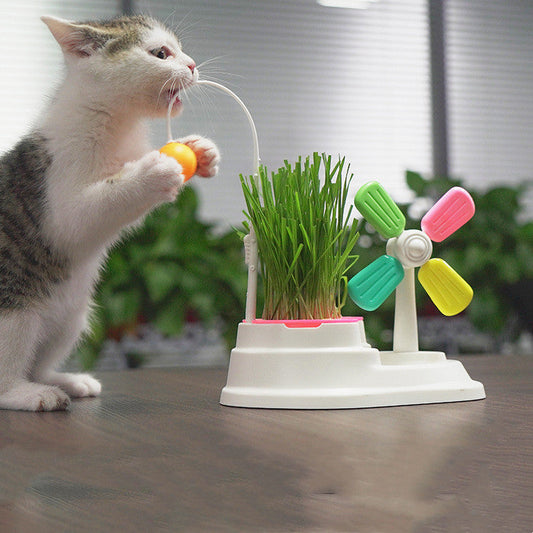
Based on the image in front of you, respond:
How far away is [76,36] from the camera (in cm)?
91

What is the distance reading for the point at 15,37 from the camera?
2.71 meters

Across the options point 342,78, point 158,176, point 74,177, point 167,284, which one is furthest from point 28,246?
point 342,78

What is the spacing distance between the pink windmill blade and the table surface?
21 centimetres

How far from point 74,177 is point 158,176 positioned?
13cm

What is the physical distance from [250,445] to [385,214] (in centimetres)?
35

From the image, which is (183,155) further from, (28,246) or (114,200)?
(28,246)

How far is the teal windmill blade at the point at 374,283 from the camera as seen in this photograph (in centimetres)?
82

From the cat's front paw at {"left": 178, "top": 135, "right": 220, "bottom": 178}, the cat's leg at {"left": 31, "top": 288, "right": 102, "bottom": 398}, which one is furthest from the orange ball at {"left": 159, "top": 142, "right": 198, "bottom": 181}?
the cat's leg at {"left": 31, "top": 288, "right": 102, "bottom": 398}

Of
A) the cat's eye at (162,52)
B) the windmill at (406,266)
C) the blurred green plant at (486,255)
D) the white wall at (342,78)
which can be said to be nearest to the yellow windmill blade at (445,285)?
the windmill at (406,266)

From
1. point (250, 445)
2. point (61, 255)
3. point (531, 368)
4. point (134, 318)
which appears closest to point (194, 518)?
point (250, 445)

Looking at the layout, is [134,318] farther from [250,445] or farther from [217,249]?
[250,445]

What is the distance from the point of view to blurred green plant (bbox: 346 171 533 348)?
93.7 inches

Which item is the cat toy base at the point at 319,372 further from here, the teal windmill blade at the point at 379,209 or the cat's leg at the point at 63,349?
the cat's leg at the point at 63,349

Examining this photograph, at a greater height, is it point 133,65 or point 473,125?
point 473,125
